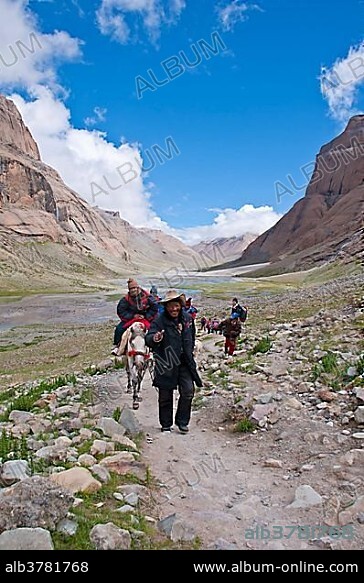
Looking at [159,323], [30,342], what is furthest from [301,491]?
[30,342]

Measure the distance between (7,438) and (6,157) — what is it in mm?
193138

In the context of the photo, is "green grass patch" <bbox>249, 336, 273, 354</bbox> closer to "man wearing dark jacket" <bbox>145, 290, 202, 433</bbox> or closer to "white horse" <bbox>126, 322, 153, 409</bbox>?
"white horse" <bbox>126, 322, 153, 409</bbox>

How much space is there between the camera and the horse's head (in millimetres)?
10969

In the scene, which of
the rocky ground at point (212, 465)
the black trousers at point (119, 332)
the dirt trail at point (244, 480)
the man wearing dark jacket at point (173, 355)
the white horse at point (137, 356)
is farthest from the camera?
the black trousers at point (119, 332)

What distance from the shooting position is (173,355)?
332 inches

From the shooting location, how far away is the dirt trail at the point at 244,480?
4797mm

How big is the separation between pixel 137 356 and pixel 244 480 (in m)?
5.13

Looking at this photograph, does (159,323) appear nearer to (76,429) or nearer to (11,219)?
(76,429)

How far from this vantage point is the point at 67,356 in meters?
24.7

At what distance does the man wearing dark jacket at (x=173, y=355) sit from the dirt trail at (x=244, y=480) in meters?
0.54

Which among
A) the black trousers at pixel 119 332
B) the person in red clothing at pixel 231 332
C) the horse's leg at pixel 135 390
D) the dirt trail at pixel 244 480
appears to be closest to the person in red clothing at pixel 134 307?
the black trousers at pixel 119 332

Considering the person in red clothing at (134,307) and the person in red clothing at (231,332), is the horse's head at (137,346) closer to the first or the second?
the person in red clothing at (134,307)
